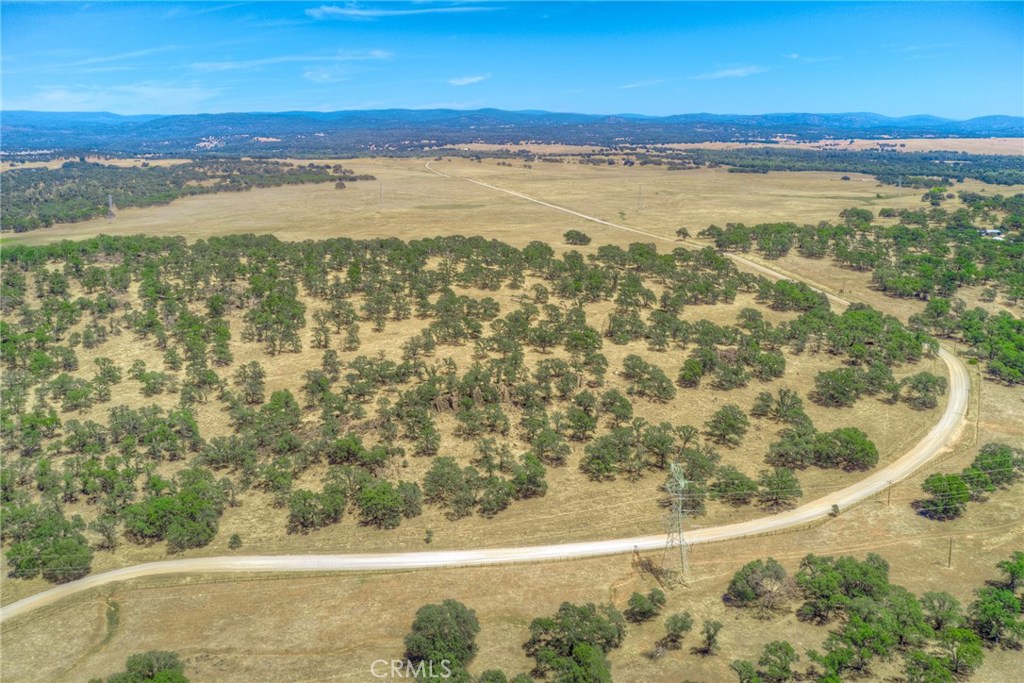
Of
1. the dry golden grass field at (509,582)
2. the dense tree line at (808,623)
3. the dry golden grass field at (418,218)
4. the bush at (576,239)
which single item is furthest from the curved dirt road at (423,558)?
the dry golden grass field at (418,218)

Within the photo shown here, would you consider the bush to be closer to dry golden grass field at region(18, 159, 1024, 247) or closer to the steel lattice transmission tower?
dry golden grass field at region(18, 159, 1024, 247)

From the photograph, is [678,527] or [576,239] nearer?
[678,527]

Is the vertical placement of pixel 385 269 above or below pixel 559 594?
above

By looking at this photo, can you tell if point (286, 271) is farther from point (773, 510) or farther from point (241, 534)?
point (773, 510)

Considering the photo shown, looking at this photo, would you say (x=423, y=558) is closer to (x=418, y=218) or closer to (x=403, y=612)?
(x=403, y=612)

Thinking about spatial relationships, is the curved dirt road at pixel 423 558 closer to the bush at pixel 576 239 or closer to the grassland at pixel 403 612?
the grassland at pixel 403 612

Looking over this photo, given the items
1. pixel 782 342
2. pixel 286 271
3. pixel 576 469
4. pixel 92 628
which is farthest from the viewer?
pixel 286 271

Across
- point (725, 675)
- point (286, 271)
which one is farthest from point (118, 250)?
point (725, 675)

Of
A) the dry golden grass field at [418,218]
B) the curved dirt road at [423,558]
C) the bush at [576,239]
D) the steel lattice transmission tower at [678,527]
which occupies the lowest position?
the curved dirt road at [423,558]

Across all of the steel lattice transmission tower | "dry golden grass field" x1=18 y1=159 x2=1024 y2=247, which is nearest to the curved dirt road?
the steel lattice transmission tower

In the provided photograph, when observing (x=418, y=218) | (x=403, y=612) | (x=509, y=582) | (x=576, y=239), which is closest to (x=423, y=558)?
(x=403, y=612)

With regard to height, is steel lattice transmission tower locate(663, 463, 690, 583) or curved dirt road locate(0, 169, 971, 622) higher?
steel lattice transmission tower locate(663, 463, 690, 583)
